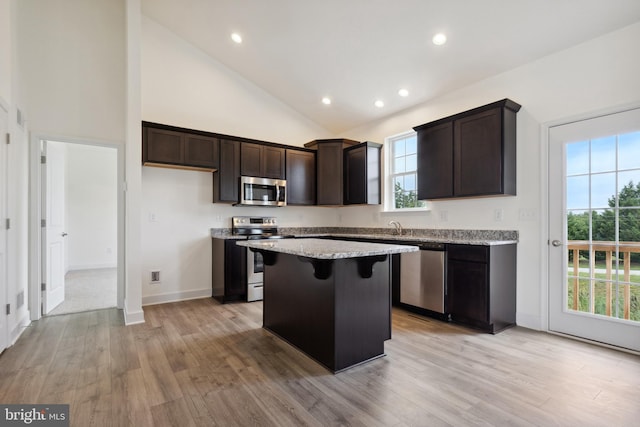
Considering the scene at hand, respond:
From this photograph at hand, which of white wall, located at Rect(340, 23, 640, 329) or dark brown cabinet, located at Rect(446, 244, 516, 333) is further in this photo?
dark brown cabinet, located at Rect(446, 244, 516, 333)

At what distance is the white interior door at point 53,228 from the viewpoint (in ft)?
11.9

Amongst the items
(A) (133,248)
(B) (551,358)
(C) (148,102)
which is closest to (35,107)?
(C) (148,102)

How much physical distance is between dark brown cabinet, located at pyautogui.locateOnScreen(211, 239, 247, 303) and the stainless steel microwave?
0.70 metres

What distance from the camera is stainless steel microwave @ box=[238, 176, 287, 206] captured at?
14.7ft

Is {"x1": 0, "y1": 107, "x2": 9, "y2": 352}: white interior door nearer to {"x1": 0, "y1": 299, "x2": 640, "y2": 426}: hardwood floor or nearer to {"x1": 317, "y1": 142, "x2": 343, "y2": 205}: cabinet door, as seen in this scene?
{"x1": 0, "y1": 299, "x2": 640, "y2": 426}: hardwood floor

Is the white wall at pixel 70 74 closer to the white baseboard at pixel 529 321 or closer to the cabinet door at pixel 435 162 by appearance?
the cabinet door at pixel 435 162

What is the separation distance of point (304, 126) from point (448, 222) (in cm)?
304

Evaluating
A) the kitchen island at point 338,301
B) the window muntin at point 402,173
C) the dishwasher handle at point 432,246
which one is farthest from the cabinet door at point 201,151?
the dishwasher handle at point 432,246

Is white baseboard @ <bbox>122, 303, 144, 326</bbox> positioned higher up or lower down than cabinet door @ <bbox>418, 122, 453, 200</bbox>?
lower down

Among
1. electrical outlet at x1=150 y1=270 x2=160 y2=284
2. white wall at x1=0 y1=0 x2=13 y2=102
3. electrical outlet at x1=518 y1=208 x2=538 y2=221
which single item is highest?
white wall at x1=0 y1=0 x2=13 y2=102

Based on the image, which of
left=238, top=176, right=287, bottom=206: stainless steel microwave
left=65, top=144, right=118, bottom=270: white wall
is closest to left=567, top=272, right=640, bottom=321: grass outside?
left=238, top=176, right=287, bottom=206: stainless steel microwave

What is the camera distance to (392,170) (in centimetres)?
495

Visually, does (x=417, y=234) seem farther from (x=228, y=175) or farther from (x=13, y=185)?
(x=13, y=185)

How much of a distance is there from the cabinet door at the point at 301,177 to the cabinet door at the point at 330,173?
12cm
